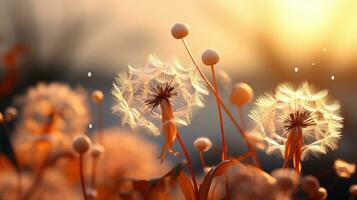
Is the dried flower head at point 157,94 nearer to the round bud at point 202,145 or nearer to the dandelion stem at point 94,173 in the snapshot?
the round bud at point 202,145

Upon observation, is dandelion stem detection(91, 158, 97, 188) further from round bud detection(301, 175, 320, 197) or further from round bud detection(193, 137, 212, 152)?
round bud detection(301, 175, 320, 197)

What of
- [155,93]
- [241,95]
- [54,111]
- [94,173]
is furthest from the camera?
[54,111]

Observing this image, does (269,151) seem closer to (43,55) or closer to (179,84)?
(179,84)

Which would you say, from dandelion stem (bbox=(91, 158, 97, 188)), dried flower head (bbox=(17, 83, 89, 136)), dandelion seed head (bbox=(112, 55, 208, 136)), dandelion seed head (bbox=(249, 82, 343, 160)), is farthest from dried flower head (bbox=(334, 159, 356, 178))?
dried flower head (bbox=(17, 83, 89, 136))

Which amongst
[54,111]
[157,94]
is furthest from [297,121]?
[54,111]

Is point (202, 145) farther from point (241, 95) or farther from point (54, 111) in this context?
point (54, 111)

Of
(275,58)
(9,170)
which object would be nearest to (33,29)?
(275,58)

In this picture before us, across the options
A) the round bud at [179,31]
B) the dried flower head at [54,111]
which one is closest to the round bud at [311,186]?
the round bud at [179,31]
